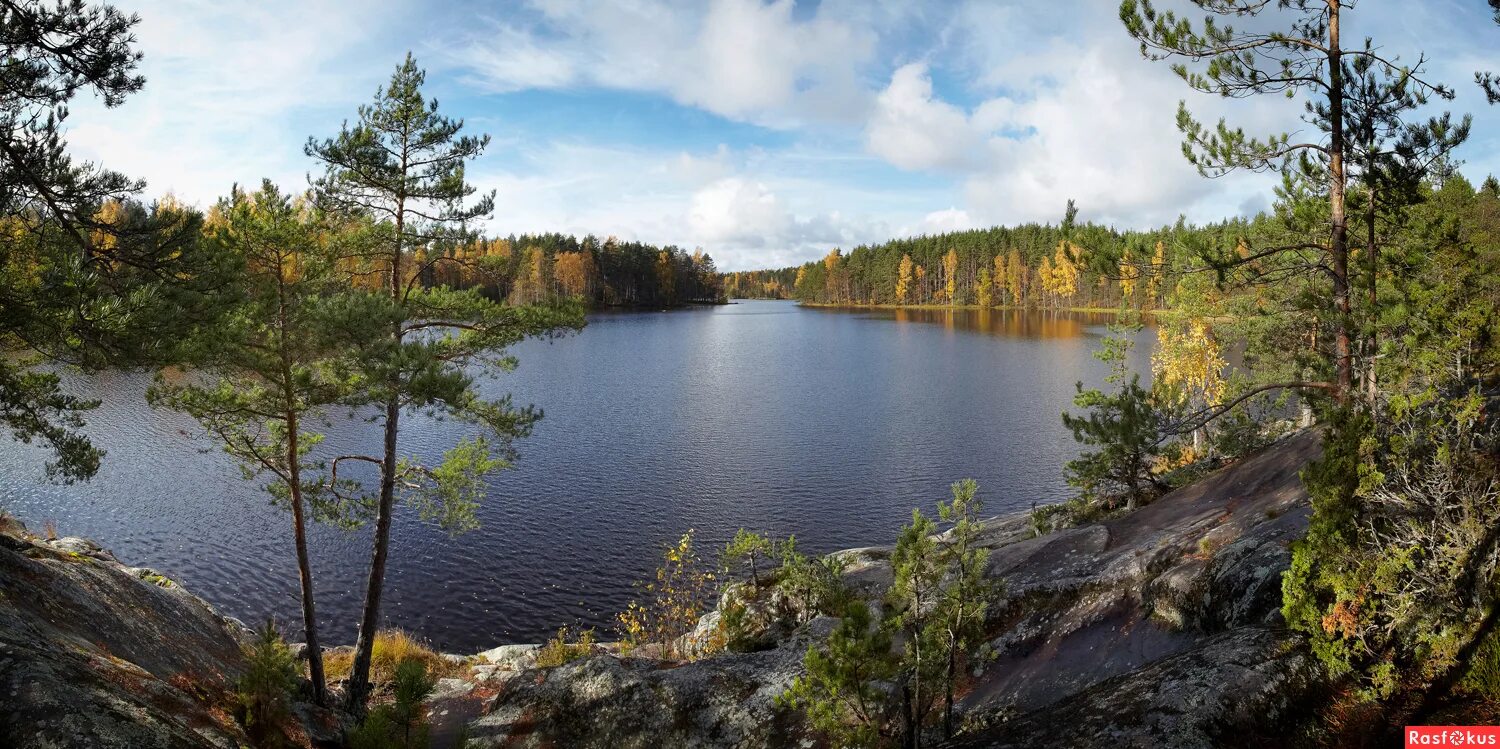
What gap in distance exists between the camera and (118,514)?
26109 mm

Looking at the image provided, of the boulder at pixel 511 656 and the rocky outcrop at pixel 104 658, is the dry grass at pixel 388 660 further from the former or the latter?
the rocky outcrop at pixel 104 658

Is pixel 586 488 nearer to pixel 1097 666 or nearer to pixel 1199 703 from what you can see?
pixel 1097 666

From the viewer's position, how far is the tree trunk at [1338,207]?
860 cm

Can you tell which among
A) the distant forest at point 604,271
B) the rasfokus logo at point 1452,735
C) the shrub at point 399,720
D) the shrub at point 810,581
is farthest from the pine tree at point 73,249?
the distant forest at point 604,271

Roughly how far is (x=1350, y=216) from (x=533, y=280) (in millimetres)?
119650

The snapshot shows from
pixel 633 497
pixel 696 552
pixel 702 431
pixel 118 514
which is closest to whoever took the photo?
pixel 696 552

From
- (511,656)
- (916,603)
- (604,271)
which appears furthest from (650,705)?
(604,271)

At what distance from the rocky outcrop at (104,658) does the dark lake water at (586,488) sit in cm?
506

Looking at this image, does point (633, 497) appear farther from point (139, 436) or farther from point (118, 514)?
point (139, 436)

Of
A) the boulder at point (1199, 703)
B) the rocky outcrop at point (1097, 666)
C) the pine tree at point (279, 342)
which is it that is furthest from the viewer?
the pine tree at point (279, 342)

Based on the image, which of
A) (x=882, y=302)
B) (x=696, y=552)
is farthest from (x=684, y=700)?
(x=882, y=302)

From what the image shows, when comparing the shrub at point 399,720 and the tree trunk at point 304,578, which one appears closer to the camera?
the shrub at point 399,720

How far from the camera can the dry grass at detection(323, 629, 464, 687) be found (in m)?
16.3

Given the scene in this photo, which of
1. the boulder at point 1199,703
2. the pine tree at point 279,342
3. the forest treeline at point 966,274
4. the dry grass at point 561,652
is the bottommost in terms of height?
the dry grass at point 561,652
